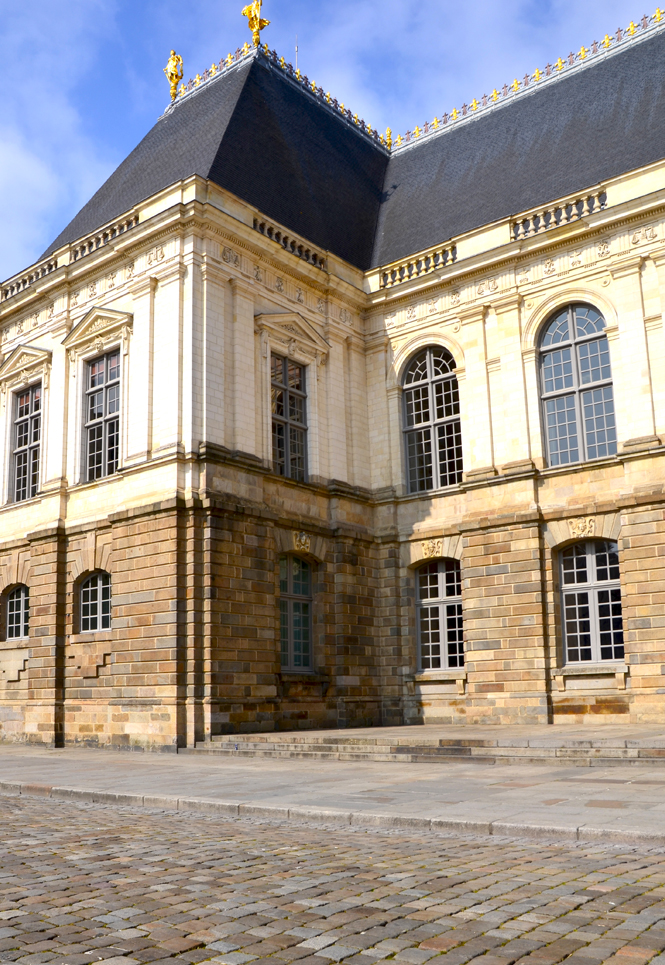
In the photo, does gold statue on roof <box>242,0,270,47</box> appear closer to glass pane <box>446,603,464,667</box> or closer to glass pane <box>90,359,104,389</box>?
glass pane <box>90,359,104,389</box>

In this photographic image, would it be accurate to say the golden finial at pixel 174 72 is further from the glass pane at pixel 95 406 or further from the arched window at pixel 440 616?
the arched window at pixel 440 616

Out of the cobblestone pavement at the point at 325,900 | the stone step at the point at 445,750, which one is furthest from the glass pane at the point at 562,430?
the cobblestone pavement at the point at 325,900

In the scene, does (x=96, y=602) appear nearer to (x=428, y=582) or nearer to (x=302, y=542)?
(x=302, y=542)

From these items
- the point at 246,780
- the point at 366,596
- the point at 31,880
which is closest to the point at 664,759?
the point at 246,780

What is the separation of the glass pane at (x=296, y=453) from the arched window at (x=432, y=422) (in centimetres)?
282

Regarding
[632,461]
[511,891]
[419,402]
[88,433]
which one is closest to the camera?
[511,891]

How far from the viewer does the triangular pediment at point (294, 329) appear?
2151cm

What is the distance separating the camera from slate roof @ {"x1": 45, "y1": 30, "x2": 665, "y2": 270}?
22.6 meters

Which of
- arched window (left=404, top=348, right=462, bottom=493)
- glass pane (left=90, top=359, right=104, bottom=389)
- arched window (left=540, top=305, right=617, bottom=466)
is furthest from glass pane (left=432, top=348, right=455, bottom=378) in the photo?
glass pane (left=90, top=359, right=104, bottom=389)

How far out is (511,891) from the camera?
210 inches

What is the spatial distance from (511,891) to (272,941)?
5.28ft

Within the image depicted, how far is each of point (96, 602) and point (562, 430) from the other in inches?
444

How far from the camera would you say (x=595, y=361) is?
2048cm

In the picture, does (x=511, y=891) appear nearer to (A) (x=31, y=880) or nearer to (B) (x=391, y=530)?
(A) (x=31, y=880)
